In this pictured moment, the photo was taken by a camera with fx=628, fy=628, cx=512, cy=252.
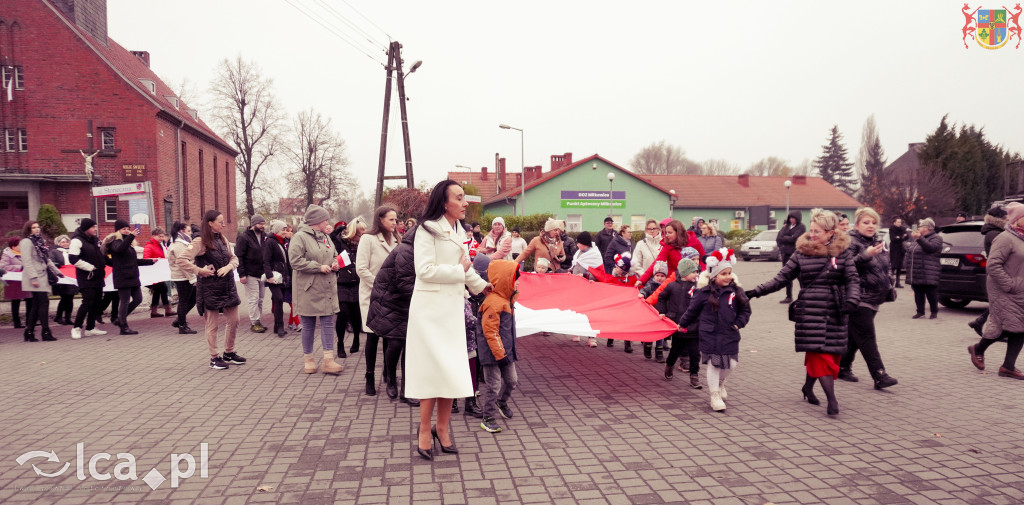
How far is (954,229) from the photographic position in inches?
508

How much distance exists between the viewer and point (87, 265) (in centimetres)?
1003

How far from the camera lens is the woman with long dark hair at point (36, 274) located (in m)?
9.73

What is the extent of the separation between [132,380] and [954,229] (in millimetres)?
14730

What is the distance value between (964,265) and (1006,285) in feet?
19.2

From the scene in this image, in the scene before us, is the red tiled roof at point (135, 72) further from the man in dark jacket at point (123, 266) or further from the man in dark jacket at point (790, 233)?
the man in dark jacket at point (790, 233)

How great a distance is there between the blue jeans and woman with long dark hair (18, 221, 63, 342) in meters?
5.41

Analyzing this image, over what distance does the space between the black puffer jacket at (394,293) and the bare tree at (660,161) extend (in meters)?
79.1

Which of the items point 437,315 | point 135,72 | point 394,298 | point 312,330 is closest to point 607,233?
point 312,330

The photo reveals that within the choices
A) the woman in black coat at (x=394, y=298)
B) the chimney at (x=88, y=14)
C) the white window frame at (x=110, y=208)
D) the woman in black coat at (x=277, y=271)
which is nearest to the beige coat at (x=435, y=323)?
the woman in black coat at (x=394, y=298)

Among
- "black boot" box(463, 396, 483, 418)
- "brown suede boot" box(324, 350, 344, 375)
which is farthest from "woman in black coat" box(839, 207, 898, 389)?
"brown suede boot" box(324, 350, 344, 375)

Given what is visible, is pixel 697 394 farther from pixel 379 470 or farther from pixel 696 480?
pixel 379 470

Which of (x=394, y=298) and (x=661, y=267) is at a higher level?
(x=661, y=267)

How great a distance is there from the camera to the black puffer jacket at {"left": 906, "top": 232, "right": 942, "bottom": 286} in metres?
11.2

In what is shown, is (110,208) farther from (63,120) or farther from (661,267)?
(661,267)
